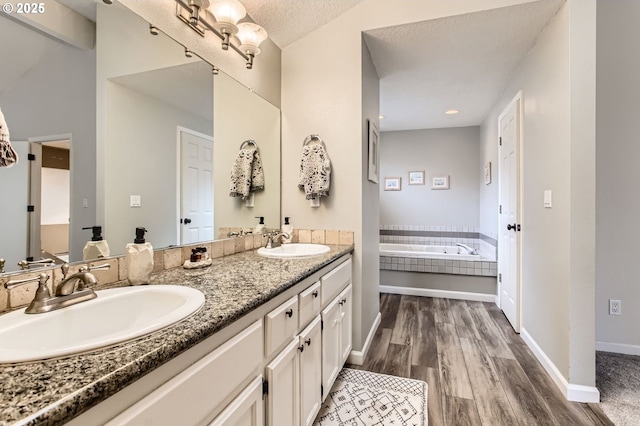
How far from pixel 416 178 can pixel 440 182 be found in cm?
37

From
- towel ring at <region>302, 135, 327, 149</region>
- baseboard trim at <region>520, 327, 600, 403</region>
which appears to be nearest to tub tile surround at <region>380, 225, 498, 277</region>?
baseboard trim at <region>520, 327, 600, 403</region>

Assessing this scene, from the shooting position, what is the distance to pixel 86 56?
108cm

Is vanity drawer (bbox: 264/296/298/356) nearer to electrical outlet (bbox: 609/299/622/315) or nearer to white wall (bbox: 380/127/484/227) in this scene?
electrical outlet (bbox: 609/299/622/315)

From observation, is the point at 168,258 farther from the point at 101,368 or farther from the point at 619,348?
the point at 619,348

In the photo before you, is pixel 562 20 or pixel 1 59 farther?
→ pixel 562 20

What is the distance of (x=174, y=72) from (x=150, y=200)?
2.18ft

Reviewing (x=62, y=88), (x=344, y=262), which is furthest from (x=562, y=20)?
(x=62, y=88)

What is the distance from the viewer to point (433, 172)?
4766 mm

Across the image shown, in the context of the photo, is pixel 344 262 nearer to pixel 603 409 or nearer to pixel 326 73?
pixel 326 73

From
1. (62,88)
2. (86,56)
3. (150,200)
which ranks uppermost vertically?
(86,56)

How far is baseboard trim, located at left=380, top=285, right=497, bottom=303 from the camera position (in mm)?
3566

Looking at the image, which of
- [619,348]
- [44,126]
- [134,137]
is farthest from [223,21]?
[619,348]

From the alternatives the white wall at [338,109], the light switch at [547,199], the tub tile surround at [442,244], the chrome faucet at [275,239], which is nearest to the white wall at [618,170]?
the light switch at [547,199]

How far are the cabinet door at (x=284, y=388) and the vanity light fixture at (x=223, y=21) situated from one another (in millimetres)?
1594
